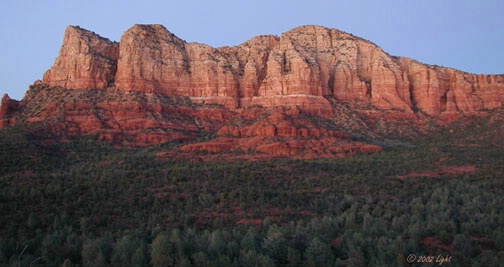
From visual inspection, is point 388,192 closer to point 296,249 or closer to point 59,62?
point 296,249

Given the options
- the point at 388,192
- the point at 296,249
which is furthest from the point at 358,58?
the point at 296,249

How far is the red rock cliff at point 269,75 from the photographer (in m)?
75.8

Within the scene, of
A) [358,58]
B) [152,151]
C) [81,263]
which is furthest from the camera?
[358,58]

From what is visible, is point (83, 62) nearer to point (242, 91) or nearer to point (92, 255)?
point (242, 91)

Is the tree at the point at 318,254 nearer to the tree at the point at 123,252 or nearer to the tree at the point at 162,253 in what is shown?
the tree at the point at 162,253

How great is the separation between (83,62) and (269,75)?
29.2 meters

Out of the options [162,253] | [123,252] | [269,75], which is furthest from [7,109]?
[162,253]

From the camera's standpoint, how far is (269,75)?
7906 centimetres

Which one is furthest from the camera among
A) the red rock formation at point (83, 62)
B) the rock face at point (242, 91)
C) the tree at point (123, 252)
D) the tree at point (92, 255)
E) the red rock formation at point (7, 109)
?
the red rock formation at point (83, 62)

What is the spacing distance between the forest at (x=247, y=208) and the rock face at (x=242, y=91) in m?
9.22

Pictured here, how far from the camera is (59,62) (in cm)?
7775

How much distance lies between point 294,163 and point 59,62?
46344 mm

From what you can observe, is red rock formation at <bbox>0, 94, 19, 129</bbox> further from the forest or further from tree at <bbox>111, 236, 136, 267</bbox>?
tree at <bbox>111, 236, 136, 267</bbox>

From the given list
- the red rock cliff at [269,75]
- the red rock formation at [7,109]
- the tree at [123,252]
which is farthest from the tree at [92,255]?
the red rock cliff at [269,75]
